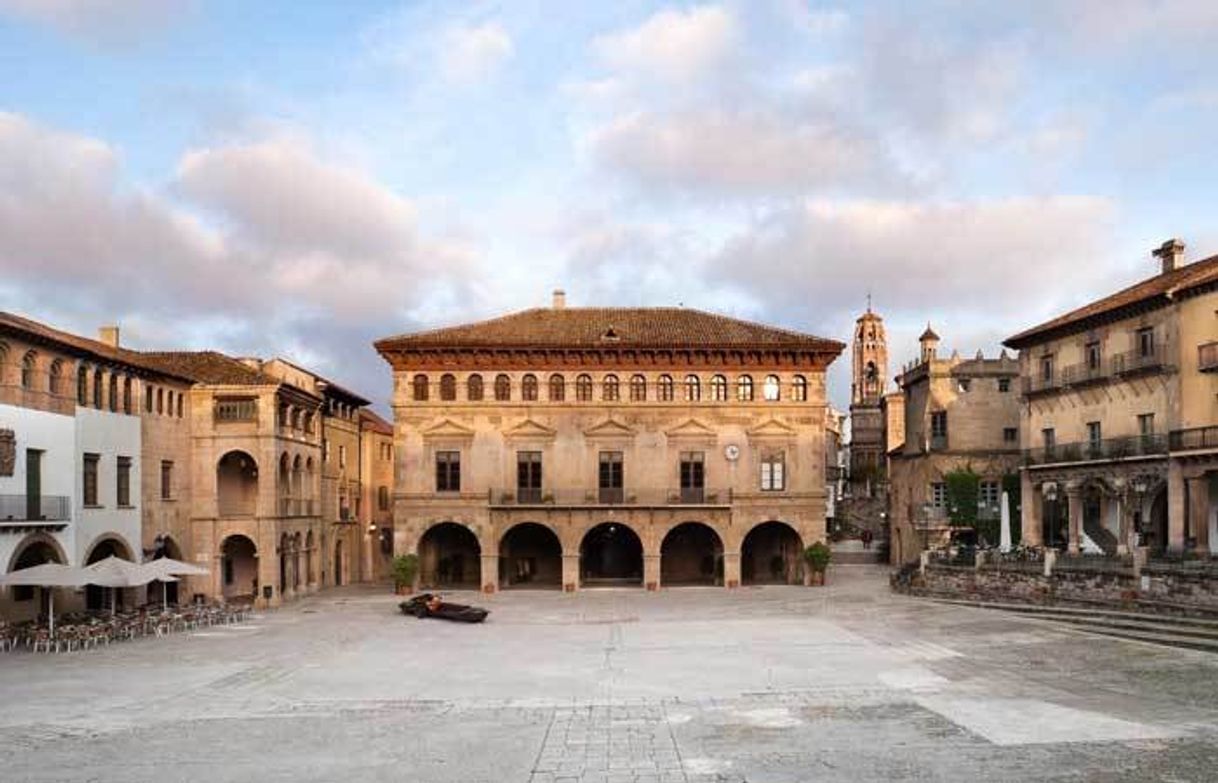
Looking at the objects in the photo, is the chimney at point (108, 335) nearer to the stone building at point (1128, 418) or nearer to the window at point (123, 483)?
the window at point (123, 483)

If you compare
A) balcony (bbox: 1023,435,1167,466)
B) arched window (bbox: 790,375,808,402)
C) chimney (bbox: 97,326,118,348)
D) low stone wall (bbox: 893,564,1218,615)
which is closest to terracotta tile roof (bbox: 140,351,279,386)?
chimney (bbox: 97,326,118,348)

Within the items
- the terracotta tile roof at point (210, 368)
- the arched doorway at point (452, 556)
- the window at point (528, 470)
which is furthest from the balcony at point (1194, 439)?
the terracotta tile roof at point (210, 368)

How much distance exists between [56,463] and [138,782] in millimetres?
21180

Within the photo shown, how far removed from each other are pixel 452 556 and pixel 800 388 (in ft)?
60.5

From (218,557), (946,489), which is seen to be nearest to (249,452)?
(218,557)

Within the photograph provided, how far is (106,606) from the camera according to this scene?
3838 cm

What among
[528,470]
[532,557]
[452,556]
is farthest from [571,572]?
[452,556]

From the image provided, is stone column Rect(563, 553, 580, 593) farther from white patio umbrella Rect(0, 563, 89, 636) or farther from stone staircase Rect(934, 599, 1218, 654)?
white patio umbrella Rect(0, 563, 89, 636)

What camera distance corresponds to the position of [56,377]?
34.8 meters

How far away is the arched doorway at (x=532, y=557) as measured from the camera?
51938 mm

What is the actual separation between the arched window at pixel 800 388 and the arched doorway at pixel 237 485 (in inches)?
948

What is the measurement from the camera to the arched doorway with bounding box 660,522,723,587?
173 ft

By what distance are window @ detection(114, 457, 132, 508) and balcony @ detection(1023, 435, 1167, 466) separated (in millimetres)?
36829

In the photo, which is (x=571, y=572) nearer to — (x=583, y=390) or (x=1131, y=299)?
→ (x=583, y=390)
